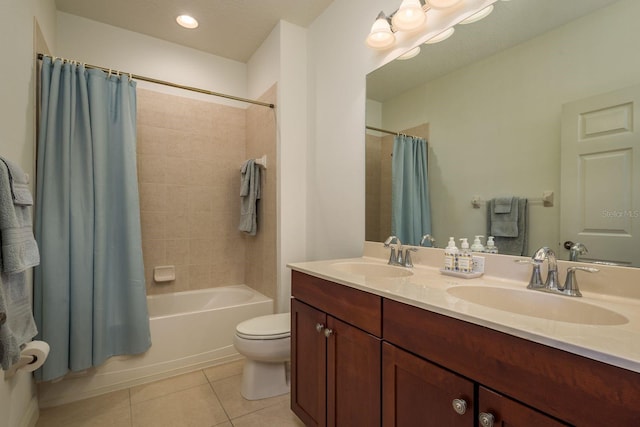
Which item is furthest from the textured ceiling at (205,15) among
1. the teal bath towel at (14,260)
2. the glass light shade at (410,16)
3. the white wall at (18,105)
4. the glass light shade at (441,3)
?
the teal bath towel at (14,260)

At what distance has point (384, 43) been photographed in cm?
166

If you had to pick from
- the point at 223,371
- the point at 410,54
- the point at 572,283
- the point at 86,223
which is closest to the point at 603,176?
the point at 572,283

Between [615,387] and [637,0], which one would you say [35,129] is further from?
[637,0]

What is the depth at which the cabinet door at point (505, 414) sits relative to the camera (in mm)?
645

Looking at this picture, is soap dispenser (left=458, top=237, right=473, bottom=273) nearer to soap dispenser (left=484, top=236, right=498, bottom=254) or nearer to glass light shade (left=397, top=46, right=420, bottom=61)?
soap dispenser (left=484, top=236, right=498, bottom=254)

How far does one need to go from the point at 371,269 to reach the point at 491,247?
60 cm

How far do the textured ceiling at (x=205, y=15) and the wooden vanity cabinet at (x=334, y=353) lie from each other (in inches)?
75.4

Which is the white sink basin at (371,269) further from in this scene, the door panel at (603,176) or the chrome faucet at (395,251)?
the door panel at (603,176)

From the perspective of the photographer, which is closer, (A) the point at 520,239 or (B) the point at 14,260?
(B) the point at 14,260

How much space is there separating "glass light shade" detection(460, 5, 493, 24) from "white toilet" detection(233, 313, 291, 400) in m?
1.83

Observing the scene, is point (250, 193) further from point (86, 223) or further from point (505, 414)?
point (505, 414)

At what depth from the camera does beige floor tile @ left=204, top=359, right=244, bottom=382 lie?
2096 millimetres

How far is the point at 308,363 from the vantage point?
1.42 meters

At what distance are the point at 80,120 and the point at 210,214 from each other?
1.21m
